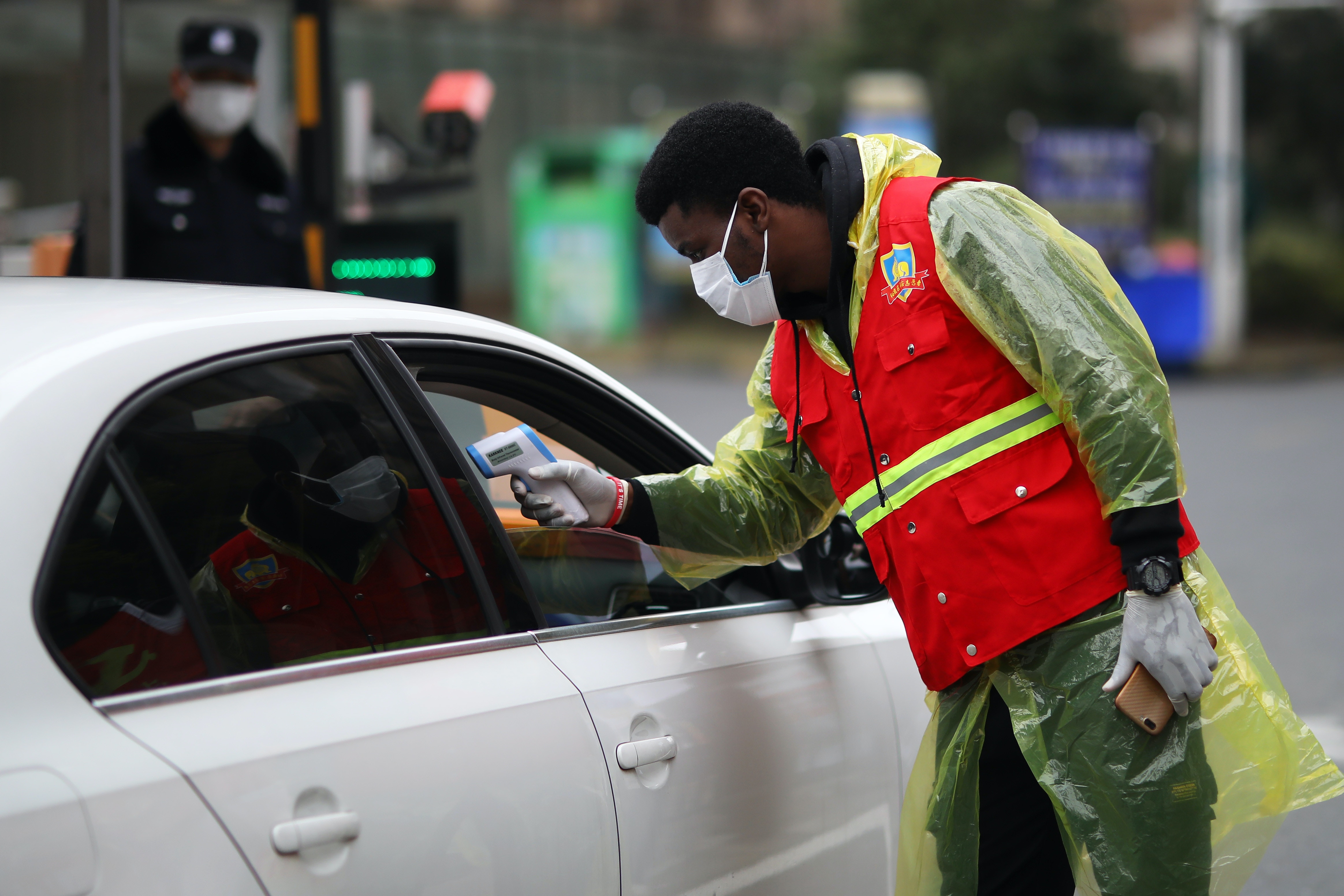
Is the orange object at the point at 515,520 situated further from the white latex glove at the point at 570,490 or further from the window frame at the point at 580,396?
the window frame at the point at 580,396

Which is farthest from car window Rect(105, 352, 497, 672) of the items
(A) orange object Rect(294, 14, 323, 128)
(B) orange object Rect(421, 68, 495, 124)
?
(B) orange object Rect(421, 68, 495, 124)

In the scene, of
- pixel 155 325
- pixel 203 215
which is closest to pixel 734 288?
pixel 155 325

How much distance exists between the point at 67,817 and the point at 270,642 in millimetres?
484

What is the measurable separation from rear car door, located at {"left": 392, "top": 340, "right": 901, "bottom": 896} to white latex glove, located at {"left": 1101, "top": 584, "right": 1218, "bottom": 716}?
659 mm

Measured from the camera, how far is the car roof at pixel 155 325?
1734 millimetres

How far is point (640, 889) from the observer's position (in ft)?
7.18

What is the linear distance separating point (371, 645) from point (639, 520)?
0.71 m

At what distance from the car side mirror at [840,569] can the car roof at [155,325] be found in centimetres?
71

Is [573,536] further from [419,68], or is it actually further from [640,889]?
[419,68]

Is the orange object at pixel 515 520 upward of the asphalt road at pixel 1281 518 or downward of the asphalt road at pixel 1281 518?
upward

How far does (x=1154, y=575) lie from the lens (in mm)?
2146

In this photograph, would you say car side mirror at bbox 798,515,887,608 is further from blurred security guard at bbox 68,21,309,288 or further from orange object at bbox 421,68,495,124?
orange object at bbox 421,68,495,124

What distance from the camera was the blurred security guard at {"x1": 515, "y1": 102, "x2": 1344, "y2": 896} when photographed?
221cm

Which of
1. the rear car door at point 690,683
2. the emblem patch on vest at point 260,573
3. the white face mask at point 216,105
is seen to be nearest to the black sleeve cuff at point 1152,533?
the rear car door at point 690,683
